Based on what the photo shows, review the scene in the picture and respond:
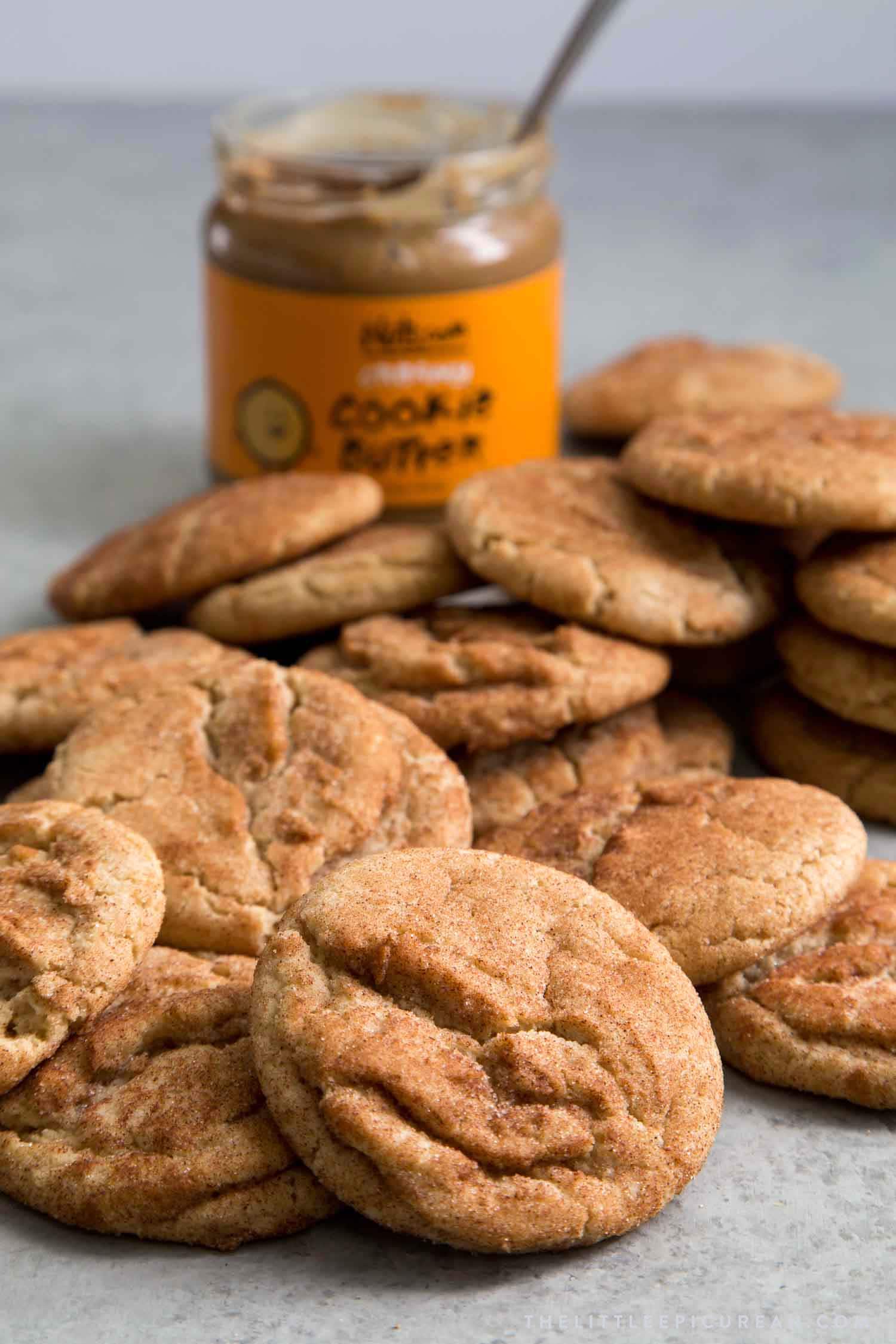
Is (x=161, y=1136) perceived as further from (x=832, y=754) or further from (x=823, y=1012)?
(x=832, y=754)

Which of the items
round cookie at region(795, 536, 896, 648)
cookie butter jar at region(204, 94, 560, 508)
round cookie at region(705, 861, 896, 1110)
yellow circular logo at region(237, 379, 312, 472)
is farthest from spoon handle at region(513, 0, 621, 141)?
round cookie at region(705, 861, 896, 1110)

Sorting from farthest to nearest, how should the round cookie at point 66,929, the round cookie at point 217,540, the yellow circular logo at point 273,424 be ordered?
the yellow circular logo at point 273,424
the round cookie at point 217,540
the round cookie at point 66,929

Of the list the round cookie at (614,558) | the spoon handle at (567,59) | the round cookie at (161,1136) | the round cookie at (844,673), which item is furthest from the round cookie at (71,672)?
the spoon handle at (567,59)

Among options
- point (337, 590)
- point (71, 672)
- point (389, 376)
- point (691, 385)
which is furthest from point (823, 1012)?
point (691, 385)

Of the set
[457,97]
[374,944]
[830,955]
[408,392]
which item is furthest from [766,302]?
[374,944]

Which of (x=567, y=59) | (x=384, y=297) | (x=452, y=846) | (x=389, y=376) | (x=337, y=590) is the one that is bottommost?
(x=452, y=846)

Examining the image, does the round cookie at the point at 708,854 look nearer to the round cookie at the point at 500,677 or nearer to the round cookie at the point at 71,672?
the round cookie at the point at 500,677
